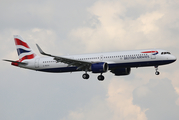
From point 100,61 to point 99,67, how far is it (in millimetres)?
2164

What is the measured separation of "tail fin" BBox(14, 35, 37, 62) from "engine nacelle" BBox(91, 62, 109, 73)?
50.2 ft

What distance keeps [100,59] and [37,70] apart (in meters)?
14.2

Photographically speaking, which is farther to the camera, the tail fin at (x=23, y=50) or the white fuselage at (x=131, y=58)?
the tail fin at (x=23, y=50)

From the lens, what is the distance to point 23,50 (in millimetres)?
76438

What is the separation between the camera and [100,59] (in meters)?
67.5

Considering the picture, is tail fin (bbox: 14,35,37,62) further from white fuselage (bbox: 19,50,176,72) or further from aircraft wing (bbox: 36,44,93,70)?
white fuselage (bbox: 19,50,176,72)

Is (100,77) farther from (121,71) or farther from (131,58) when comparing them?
(131,58)

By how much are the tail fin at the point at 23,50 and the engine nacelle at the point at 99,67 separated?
50.2 ft

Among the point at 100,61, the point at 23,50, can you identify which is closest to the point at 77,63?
the point at 100,61

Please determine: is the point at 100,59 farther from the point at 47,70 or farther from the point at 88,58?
the point at 47,70

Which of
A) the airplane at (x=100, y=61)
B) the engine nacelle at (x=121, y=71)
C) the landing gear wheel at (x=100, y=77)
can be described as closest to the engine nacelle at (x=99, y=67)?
the airplane at (x=100, y=61)

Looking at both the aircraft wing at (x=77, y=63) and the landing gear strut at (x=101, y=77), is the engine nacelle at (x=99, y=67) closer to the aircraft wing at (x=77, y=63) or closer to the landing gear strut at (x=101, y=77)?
the aircraft wing at (x=77, y=63)

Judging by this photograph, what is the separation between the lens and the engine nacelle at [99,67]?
65375 millimetres

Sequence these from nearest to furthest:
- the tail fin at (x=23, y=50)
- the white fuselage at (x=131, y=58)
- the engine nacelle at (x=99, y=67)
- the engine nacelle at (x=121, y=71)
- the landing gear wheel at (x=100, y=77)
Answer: the white fuselage at (x=131, y=58) < the engine nacelle at (x=99, y=67) < the landing gear wheel at (x=100, y=77) < the engine nacelle at (x=121, y=71) < the tail fin at (x=23, y=50)
